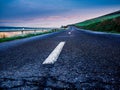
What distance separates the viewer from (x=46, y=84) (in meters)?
2.12

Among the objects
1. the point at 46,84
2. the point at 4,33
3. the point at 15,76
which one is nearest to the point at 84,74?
the point at 46,84

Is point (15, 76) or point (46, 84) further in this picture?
point (15, 76)

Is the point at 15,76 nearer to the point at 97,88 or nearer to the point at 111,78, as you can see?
the point at 97,88

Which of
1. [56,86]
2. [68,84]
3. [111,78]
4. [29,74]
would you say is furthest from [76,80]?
[29,74]

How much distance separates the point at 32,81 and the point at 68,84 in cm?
53

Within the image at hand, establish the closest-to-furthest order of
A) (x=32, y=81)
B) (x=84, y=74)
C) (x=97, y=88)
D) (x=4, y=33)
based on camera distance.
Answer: (x=97, y=88)
(x=32, y=81)
(x=84, y=74)
(x=4, y=33)

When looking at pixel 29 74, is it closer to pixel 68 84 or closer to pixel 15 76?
pixel 15 76

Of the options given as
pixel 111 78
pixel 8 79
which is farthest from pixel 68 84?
pixel 8 79

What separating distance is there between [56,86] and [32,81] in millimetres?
409

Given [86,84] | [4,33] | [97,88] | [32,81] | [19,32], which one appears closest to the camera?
[97,88]

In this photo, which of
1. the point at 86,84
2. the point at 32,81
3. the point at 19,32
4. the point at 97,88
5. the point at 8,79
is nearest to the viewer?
the point at 97,88

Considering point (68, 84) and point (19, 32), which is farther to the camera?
point (19, 32)

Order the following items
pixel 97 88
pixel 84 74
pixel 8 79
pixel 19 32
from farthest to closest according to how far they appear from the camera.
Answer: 1. pixel 19 32
2. pixel 84 74
3. pixel 8 79
4. pixel 97 88

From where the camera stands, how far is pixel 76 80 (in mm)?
2303
